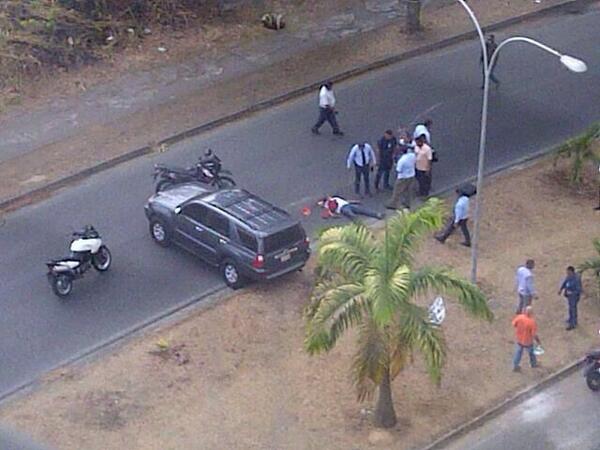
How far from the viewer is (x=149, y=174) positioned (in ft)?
110

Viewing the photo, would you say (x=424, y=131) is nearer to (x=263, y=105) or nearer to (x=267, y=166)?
(x=267, y=166)

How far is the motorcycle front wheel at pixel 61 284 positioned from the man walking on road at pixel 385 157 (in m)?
7.55

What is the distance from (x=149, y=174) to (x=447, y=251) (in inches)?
295

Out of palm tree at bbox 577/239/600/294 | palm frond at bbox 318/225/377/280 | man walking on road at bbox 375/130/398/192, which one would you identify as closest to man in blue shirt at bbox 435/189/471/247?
man walking on road at bbox 375/130/398/192

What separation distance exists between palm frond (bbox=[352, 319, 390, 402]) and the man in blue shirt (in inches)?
270

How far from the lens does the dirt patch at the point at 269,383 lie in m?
24.6

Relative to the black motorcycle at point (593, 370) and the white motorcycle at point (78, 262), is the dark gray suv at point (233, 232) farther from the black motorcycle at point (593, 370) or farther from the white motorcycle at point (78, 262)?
the black motorcycle at point (593, 370)

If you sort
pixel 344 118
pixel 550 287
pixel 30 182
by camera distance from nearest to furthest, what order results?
1. pixel 550 287
2. pixel 30 182
3. pixel 344 118

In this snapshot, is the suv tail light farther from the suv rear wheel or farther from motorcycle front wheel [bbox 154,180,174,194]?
motorcycle front wheel [bbox 154,180,174,194]

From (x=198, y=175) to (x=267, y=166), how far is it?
235 centimetres

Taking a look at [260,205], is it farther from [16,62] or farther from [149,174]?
[16,62]

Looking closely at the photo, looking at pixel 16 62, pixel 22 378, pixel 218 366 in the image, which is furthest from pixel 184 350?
pixel 16 62

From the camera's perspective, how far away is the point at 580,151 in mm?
32562

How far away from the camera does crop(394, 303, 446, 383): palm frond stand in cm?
2284
